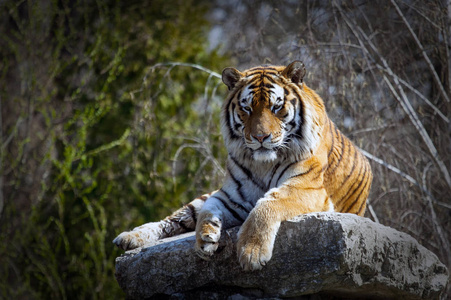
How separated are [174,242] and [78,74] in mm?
4757

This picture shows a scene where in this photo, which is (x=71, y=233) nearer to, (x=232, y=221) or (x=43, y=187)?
(x=43, y=187)

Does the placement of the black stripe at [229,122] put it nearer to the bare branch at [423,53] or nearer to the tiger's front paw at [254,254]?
the tiger's front paw at [254,254]

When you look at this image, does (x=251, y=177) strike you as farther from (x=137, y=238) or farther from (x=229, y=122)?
(x=137, y=238)

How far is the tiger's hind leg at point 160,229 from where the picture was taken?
11.1 ft

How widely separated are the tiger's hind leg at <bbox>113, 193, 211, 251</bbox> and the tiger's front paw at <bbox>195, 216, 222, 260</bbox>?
0.68 metres

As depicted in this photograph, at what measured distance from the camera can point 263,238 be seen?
2.68 meters

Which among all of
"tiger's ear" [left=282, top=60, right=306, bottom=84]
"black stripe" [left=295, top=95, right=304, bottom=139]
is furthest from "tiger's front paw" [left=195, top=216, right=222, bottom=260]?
"tiger's ear" [left=282, top=60, right=306, bottom=84]

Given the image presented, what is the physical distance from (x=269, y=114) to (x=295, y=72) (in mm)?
399

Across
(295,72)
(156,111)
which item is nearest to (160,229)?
(295,72)

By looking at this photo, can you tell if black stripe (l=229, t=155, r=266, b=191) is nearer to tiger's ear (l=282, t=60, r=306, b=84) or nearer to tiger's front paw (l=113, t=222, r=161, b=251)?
tiger's ear (l=282, t=60, r=306, b=84)

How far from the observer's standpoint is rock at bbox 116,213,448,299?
2764mm

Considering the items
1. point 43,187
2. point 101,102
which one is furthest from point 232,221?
point 101,102

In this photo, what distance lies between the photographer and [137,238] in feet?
11.2

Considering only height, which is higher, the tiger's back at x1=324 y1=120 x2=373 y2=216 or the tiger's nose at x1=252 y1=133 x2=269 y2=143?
the tiger's nose at x1=252 y1=133 x2=269 y2=143
